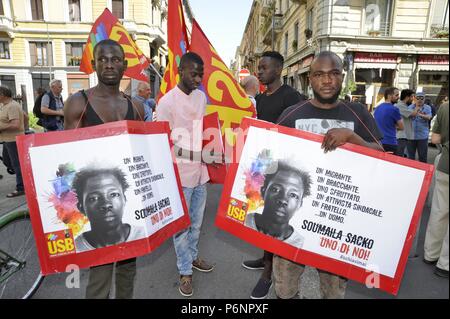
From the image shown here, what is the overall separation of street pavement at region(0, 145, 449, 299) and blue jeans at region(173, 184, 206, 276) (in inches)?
10.1

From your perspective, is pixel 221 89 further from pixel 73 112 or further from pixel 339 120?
pixel 73 112

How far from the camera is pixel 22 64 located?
91.8ft

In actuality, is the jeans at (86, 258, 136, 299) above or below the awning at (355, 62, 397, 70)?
below

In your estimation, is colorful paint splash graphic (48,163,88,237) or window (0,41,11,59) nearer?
colorful paint splash graphic (48,163,88,237)

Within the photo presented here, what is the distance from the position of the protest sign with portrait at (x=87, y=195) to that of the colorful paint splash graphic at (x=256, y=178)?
0.61 m

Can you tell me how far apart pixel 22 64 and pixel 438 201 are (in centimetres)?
3339

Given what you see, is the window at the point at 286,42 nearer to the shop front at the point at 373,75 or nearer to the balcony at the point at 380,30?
the balcony at the point at 380,30

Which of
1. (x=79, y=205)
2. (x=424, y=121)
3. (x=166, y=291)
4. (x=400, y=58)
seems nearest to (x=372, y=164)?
(x=79, y=205)

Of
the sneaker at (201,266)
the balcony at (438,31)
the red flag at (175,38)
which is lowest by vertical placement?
the sneaker at (201,266)

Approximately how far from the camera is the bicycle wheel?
250 centimetres

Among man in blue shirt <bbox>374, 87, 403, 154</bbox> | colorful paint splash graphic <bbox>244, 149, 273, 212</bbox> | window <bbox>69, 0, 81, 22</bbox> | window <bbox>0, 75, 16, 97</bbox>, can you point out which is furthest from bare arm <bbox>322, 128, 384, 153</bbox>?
window <bbox>0, 75, 16, 97</bbox>

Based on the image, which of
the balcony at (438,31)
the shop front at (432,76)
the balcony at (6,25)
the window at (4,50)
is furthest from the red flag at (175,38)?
the window at (4,50)

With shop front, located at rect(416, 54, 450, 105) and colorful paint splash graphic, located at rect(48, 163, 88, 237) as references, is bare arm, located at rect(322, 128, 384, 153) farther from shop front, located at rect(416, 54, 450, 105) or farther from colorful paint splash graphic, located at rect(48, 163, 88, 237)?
shop front, located at rect(416, 54, 450, 105)

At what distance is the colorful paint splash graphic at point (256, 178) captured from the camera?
186 centimetres
